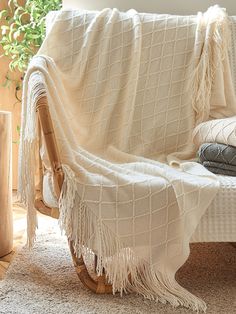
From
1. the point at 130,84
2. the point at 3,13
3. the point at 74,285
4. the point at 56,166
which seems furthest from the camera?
the point at 3,13

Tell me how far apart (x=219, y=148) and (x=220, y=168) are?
0.06m

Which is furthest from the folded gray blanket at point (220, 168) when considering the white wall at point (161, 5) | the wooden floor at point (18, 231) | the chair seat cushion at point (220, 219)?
the white wall at point (161, 5)

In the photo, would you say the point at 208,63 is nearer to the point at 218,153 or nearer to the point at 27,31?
the point at 218,153

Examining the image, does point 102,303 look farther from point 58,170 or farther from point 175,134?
point 175,134

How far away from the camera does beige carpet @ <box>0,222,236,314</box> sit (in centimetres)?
136

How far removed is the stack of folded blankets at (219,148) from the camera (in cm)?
153

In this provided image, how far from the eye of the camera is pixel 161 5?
7.06 ft

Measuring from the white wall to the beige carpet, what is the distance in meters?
1.01

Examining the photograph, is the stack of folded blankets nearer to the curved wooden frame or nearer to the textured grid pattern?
the textured grid pattern

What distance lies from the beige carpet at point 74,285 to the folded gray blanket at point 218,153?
38cm

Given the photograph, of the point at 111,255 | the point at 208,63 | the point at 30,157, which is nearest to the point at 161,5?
the point at 208,63

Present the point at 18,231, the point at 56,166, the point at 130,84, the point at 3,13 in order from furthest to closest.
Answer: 1. the point at 3,13
2. the point at 18,231
3. the point at 130,84
4. the point at 56,166

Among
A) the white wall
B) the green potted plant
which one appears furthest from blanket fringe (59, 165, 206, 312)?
the green potted plant

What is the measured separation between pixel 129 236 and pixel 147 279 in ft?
0.46
